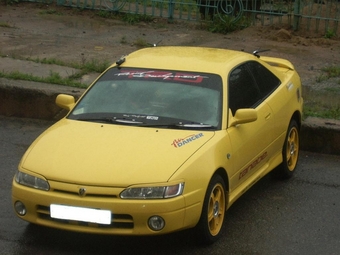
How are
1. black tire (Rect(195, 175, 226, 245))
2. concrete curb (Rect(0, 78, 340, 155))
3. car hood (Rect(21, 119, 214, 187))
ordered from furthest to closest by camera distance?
concrete curb (Rect(0, 78, 340, 155))
black tire (Rect(195, 175, 226, 245))
car hood (Rect(21, 119, 214, 187))

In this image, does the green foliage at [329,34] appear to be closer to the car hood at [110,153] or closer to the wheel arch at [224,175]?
the car hood at [110,153]

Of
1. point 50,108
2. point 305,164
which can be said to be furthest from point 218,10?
point 305,164

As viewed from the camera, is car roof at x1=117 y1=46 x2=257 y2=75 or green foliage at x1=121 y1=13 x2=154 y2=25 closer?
car roof at x1=117 y1=46 x2=257 y2=75

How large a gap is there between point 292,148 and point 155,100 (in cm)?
189

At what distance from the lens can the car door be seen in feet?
21.9

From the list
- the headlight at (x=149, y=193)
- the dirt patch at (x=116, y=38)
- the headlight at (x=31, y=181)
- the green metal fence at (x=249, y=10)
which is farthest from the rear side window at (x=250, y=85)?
the green metal fence at (x=249, y=10)

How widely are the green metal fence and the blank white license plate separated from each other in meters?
8.41

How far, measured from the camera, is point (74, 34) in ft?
44.2

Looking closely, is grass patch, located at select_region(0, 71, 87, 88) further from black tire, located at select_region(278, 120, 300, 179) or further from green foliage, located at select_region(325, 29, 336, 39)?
green foliage, located at select_region(325, 29, 336, 39)

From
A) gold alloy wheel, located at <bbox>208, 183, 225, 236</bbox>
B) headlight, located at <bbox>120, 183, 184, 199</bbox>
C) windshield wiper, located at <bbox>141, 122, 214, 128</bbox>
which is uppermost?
windshield wiper, located at <bbox>141, 122, 214, 128</bbox>

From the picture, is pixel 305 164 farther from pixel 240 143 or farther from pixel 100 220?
pixel 100 220

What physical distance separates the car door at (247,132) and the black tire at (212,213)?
0.23 metres

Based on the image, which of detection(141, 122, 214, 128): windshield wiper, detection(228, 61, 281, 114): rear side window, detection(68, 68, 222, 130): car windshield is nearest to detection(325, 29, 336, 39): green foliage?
detection(228, 61, 281, 114): rear side window

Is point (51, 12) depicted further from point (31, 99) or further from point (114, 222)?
point (114, 222)
